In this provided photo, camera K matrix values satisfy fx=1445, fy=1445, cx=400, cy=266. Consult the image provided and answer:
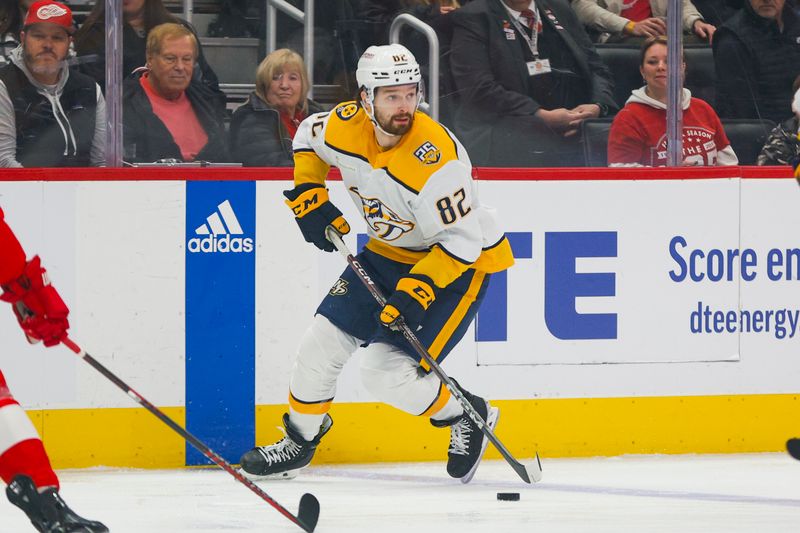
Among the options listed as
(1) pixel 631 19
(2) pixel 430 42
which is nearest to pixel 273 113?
(2) pixel 430 42

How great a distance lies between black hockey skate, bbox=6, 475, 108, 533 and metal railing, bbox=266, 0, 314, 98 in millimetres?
1906

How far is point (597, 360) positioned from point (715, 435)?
52 centimetres

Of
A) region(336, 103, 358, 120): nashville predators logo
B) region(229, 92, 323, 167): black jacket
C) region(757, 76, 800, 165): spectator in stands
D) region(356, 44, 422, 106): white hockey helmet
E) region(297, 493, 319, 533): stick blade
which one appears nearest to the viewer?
region(297, 493, 319, 533): stick blade

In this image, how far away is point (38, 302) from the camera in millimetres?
3357

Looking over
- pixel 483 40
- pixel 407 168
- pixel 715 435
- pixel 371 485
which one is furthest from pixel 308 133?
pixel 715 435

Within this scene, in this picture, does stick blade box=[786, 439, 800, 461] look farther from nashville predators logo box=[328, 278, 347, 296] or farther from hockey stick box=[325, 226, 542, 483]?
nashville predators logo box=[328, 278, 347, 296]

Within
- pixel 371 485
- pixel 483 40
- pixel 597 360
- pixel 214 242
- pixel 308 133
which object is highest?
pixel 483 40

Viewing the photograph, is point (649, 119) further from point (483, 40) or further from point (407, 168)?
point (407, 168)

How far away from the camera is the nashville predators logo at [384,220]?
14.0 ft

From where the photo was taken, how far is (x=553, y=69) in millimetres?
4973

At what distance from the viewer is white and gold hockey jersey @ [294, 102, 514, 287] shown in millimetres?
4141

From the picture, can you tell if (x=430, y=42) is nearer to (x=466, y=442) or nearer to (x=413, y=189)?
(x=413, y=189)

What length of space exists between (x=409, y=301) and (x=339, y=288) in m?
0.37

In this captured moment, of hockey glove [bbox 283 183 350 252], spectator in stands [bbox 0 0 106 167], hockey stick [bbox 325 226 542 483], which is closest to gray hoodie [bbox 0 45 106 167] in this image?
spectator in stands [bbox 0 0 106 167]
